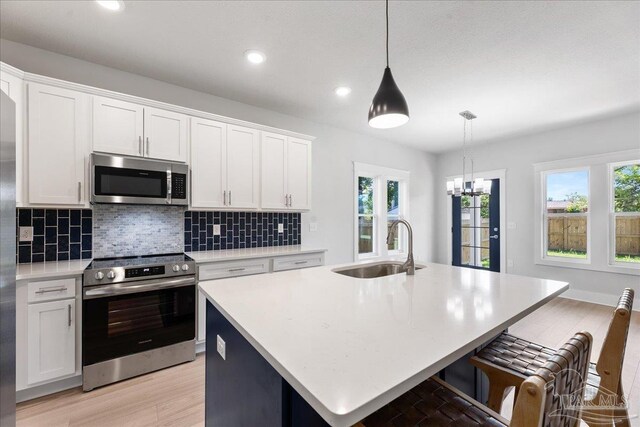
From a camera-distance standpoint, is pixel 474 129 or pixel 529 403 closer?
pixel 529 403

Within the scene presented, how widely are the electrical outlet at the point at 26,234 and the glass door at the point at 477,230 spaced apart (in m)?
6.40

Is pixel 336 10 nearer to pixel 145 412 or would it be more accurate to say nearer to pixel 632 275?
pixel 145 412

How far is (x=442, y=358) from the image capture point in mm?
775

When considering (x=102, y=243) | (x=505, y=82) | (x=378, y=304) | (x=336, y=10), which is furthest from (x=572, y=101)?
(x=102, y=243)

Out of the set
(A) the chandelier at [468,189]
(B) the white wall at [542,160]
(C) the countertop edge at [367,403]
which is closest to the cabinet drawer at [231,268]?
(C) the countertop edge at [367,403]

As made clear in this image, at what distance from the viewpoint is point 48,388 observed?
2.01 m

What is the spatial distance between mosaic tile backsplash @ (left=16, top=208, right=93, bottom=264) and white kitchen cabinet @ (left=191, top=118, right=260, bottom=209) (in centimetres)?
93

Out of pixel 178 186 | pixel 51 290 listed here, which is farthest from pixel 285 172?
pixel 51 290

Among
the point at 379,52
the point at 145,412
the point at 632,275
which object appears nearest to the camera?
the point at 145,412

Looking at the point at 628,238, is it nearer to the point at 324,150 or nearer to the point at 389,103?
the point at 324,150

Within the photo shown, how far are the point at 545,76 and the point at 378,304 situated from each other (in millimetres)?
3205

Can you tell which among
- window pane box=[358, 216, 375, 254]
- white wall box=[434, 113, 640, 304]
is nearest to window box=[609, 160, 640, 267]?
white wall box=[434, 113, 640, 304]

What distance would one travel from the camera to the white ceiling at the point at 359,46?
1990 millimetres

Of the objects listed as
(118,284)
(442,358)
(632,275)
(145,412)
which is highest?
(442,358)
